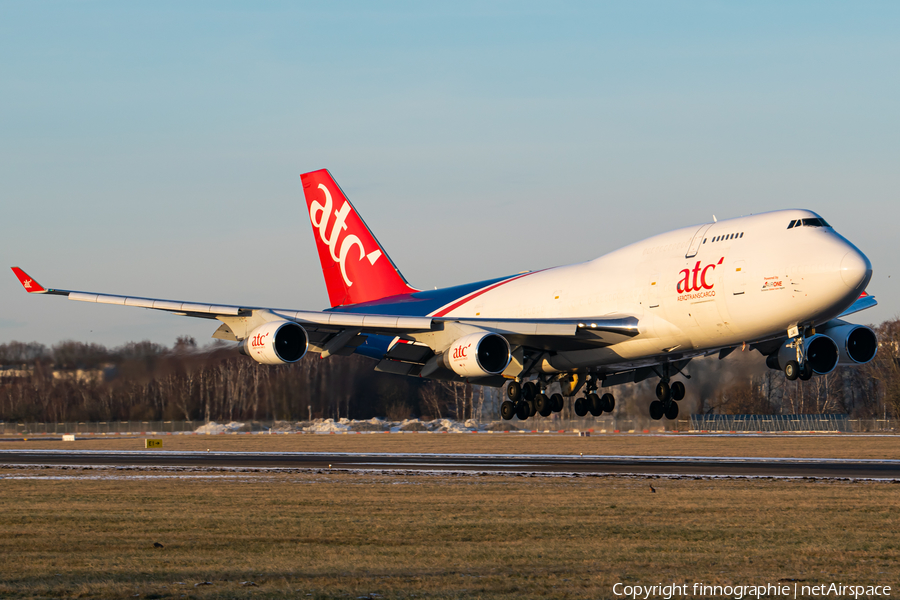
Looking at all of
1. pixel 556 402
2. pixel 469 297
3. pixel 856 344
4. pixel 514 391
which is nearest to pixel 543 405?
pixel 556 402

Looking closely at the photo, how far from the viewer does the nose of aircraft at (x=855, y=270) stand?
105 ft

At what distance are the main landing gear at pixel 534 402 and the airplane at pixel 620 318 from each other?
0.06 metres

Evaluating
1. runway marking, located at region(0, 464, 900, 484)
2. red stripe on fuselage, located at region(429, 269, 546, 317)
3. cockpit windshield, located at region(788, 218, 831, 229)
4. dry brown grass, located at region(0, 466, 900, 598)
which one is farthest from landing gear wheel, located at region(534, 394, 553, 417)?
cockpit windshield, located at region(788, 218, 831, 229)

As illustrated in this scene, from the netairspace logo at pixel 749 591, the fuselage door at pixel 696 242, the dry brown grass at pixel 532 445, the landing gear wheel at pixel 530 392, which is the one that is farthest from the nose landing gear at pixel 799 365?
the dry brown grass at pixel 532 445

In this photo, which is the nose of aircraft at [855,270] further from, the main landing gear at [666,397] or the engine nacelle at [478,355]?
the engine nacelle at [478,355]

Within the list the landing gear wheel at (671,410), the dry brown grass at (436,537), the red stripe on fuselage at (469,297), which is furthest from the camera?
the red stripe on fuselage at (469,297)

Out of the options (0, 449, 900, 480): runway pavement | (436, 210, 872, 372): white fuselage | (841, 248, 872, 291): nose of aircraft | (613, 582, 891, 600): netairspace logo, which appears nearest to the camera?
(613, 582, 891, 600): netairspace logo

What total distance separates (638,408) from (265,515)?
6694 centimetres

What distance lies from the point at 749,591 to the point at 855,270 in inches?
703

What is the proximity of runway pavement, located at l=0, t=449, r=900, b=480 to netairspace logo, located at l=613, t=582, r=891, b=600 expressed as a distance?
2670 centimetres

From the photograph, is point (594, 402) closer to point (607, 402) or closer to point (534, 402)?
point (607, 402)

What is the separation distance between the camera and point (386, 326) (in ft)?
135

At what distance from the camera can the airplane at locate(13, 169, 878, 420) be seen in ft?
111

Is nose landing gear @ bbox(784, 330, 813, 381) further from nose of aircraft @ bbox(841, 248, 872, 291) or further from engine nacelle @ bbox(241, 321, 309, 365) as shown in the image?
engine nacelle @ bbox(241, 321, 309, 365)
